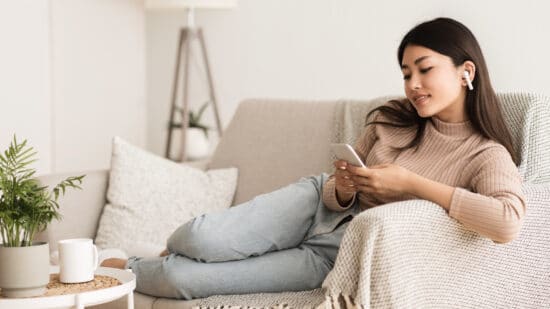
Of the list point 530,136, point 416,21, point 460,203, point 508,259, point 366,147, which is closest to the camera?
point 460,203

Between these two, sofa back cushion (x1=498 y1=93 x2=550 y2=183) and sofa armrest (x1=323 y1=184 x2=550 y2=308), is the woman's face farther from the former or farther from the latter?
sofa armrest (x1=323 y1=184 x2=550 y2=308)

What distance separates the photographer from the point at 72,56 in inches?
163

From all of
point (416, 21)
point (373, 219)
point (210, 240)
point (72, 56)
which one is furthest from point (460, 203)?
point (72, 56)

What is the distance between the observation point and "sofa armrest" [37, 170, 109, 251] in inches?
98.8

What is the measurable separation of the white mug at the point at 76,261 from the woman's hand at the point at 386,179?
0.65 meters

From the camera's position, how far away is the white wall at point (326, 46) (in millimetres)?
3225

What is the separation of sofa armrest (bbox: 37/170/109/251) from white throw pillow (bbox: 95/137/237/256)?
38mm

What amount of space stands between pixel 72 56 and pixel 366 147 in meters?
2.28

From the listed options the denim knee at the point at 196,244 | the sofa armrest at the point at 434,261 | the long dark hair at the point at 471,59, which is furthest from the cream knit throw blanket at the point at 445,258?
the denim knee at the point at 196,244

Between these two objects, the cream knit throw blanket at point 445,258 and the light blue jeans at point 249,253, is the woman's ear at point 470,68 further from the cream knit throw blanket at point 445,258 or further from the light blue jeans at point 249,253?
the light blue jeans at point 249,253

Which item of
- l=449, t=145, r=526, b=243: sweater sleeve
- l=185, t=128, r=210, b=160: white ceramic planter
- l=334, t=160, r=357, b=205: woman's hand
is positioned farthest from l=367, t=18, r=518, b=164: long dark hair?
l=185, t=128, r=210, b=160: white ceramic planter

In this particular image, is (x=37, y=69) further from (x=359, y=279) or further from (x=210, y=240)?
(x=359, y=279)

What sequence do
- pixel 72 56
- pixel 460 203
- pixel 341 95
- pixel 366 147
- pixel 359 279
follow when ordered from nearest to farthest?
1. pixel 359 279
2. pixel 460 203
3. pixel 366 147
4. pixel 341 95
5. pixel 72 56

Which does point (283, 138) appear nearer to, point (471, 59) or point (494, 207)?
point (471, 59)
